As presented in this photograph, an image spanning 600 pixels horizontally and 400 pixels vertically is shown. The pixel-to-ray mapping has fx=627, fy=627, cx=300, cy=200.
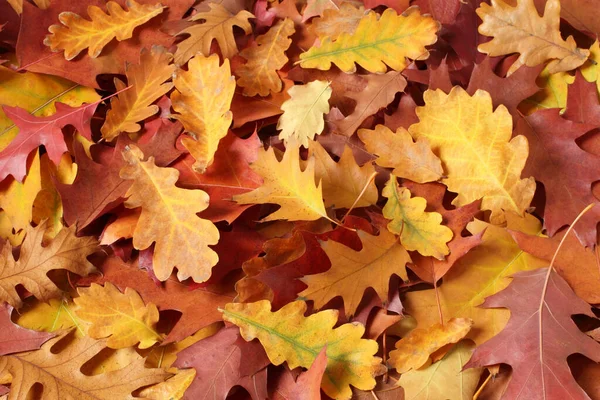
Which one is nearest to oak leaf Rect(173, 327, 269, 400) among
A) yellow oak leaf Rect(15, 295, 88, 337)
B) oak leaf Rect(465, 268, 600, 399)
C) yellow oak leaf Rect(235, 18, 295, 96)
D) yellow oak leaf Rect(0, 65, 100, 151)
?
yellow oak leaf Rect(15, 295, 88, 337)

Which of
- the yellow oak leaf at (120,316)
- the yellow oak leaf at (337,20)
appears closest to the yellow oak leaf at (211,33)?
the yellow oak leaf at (337,20)

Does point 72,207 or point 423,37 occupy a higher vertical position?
Result: point 423,37

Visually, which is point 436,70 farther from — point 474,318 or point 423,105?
point 474,318

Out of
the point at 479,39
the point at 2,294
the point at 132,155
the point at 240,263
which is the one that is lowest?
the point at 2,294

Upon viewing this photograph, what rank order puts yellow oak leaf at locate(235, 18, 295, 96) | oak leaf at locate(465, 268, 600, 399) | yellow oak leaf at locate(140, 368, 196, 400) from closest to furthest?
1. oak leaf at locate(465, 268, 600, 399)
2. yellow oak leaf at locate(140, 368, 196, 400)
3. yellow oak leaf at locate(235, 18, 295, 96)

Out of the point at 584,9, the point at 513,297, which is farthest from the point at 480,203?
the point at 584,9

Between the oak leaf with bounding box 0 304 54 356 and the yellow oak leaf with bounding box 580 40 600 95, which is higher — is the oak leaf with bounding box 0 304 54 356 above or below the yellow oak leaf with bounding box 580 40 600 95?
below

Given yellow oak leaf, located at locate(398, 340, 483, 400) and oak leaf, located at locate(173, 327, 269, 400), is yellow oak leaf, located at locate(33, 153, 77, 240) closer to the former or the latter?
oak leaf, located at locate(173, 327, 269, 400)
